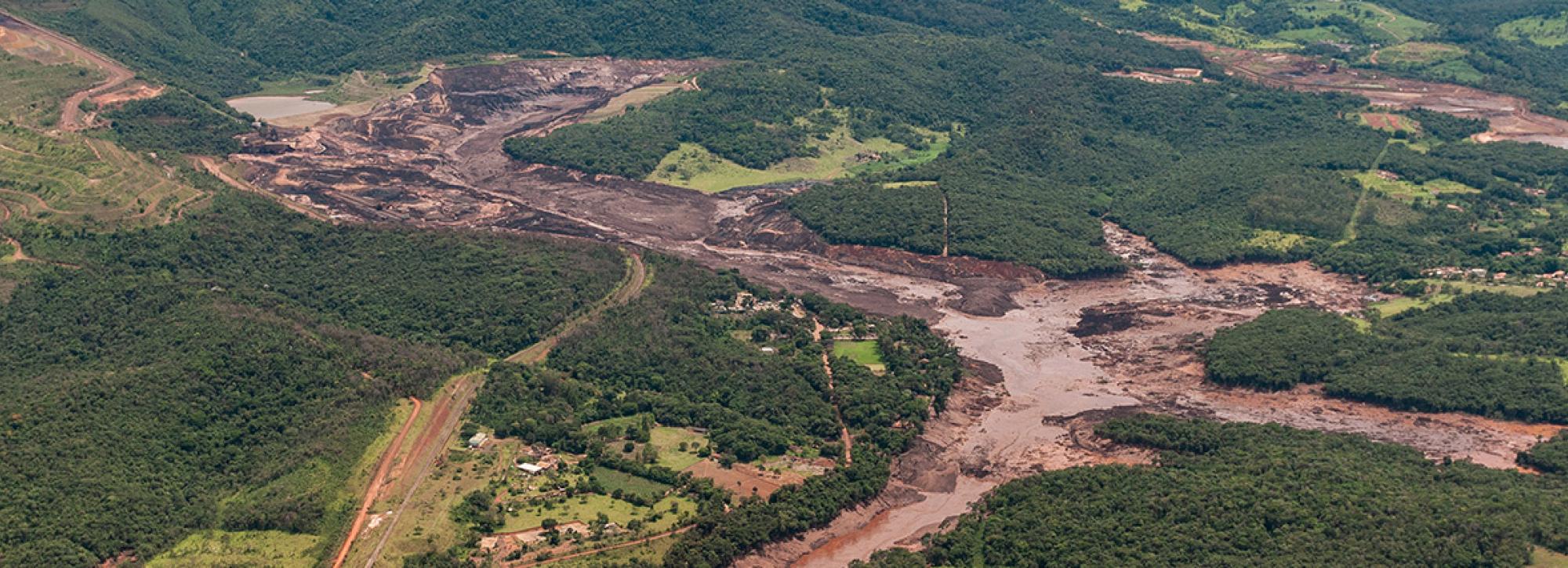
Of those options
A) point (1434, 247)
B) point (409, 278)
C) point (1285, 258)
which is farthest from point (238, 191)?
point (1434, 247)

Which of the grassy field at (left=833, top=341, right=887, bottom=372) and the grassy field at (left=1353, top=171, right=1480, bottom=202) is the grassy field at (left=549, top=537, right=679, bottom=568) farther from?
the grassy field at (left=1353, top=171, right=1480, bottom=202)

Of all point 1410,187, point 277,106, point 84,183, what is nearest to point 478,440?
point 84,183

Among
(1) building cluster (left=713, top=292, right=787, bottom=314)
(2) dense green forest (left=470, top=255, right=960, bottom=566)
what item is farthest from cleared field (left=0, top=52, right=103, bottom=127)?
(1) building cluster (left=713, top=292, right=787, bottom=314)

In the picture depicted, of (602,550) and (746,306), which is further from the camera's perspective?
(746,306)

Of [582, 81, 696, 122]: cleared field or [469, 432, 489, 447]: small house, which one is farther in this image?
[582, 81, 696, 122]: cleared field

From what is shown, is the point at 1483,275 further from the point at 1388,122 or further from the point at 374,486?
the point at 374,486

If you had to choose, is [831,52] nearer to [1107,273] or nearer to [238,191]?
[1107,273]
